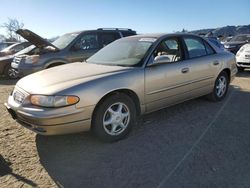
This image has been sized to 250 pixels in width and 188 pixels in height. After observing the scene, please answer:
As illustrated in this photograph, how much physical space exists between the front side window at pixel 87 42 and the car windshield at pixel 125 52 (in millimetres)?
3461

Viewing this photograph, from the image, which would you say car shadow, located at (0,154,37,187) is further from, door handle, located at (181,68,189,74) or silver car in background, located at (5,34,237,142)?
door handle, located at (181,68,189,74)

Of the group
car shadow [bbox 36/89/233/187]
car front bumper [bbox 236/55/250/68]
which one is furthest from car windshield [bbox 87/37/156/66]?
car front bumper [bbox 236/55/250/68]

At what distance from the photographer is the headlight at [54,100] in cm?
362

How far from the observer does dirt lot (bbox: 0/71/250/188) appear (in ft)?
10.4

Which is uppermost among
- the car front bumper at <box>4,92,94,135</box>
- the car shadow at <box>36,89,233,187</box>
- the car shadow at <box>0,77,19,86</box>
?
the car front bumper at <box>4,92,94,135</box>

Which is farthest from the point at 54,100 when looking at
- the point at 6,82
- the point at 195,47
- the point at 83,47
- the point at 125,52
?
the point at 6,82

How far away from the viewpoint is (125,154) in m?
3.78

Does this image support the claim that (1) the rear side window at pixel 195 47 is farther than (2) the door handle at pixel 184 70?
Yes

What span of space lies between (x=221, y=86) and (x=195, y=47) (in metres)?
1.21

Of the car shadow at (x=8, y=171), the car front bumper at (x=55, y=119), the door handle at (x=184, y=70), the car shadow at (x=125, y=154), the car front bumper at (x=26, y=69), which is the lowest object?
the car shadow at (x=125, y=154)

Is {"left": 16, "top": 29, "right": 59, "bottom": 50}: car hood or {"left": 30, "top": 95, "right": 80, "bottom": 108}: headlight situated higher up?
{"left": 16, "top": 29, "right": 59, "bottom": 50}: car hood

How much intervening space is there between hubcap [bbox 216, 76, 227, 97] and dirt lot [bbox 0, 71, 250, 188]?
1118 mm

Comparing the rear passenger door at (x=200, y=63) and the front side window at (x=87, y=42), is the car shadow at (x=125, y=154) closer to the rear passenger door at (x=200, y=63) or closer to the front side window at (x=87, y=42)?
the rear passenger door at (x=200, y=63)

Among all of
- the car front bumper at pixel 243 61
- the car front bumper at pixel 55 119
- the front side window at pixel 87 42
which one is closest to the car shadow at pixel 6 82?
the front side window at pixel 87 42
